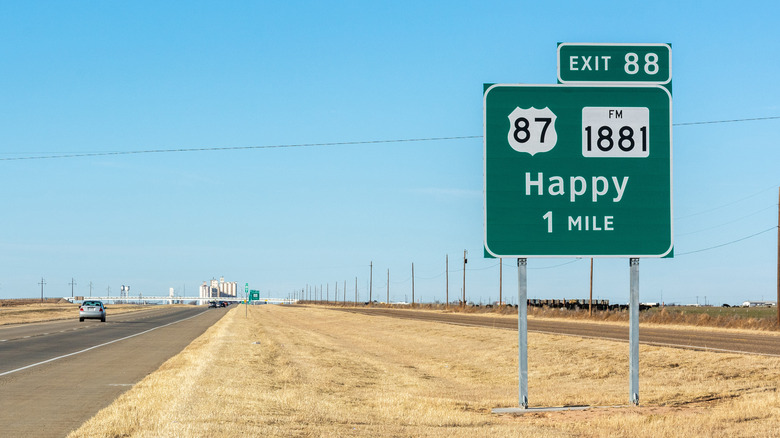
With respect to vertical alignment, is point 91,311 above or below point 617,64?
below

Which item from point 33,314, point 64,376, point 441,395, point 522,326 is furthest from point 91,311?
point 522,326

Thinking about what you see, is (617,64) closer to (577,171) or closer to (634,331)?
(577,171)

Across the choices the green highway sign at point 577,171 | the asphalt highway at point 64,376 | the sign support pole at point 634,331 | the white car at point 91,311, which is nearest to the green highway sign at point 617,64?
the green highway sign at point 577,171

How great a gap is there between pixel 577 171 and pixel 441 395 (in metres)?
7.15

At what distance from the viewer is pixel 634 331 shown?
13180 mm

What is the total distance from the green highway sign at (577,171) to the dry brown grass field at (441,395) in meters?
2.79

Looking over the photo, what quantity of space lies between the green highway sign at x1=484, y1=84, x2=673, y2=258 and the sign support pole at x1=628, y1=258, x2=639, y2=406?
30 cm

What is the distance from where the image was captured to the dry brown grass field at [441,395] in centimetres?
1143

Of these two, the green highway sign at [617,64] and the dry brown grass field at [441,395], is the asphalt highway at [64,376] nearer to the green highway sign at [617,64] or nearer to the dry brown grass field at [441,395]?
the dry brown grass field at [441,395]

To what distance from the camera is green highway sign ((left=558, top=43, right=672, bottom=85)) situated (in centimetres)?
1366

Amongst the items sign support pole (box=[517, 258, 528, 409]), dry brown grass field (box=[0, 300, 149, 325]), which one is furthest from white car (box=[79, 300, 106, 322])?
sign support pole (box=[517, 258, 528, 409])

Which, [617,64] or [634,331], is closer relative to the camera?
[634,331]

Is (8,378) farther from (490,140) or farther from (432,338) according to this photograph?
(432,338)

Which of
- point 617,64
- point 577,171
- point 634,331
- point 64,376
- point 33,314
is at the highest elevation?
point 617,64
